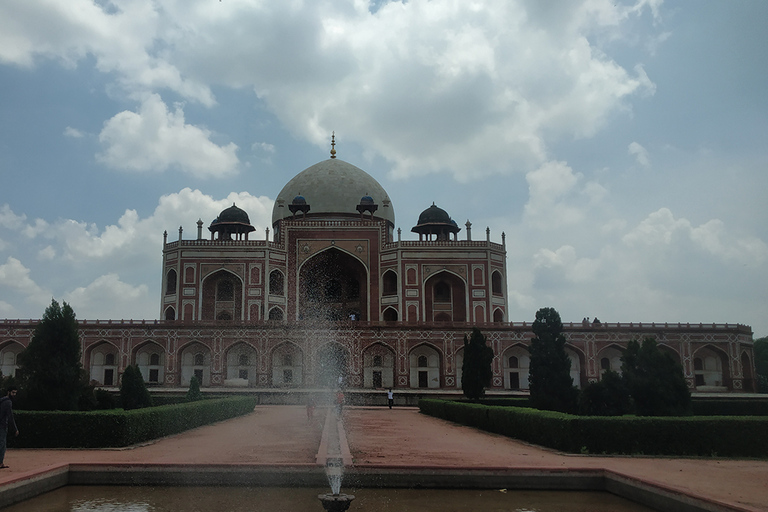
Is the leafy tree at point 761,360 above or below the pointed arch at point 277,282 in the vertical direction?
below

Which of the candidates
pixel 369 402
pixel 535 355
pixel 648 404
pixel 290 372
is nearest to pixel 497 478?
pixel 648 404

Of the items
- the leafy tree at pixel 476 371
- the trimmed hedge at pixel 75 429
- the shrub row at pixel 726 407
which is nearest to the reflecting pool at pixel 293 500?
the trimmed hedge at pixel 75 429

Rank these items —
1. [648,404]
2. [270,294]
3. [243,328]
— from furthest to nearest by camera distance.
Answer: [270,294] → [243,328] → [648,404]

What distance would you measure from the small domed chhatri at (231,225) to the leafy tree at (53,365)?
83.0 ft

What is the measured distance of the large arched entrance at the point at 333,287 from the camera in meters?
36.7

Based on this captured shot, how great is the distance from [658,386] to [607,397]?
5.85 ft

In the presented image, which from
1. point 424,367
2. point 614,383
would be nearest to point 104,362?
point 424,367

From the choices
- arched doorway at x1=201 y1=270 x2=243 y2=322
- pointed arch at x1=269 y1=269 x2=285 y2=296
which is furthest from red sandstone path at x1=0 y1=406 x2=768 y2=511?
pointed arch at x1=269 y1=269 x2=285 y2=296

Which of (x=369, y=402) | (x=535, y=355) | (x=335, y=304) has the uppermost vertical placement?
(x=335, y=304)

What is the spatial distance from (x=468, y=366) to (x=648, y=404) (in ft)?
32.9

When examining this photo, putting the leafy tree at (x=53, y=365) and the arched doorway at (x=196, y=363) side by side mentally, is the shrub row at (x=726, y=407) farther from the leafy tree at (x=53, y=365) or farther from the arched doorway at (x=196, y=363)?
the arched doorway at (x=196, y=363)

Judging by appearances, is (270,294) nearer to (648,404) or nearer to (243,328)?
(243,328)

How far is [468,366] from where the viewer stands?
21703mm

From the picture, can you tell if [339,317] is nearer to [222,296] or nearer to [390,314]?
[390,314]
